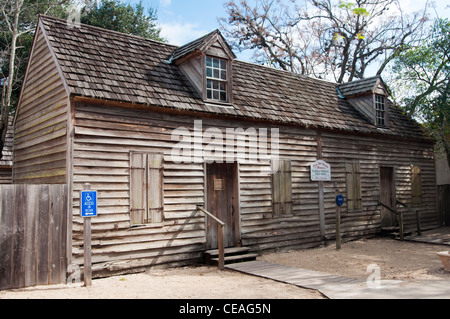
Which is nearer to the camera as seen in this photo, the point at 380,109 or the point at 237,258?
the point at 237,258

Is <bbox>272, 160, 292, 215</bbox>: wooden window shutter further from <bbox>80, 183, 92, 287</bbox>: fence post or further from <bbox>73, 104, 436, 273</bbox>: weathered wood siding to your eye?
<bbox>80, 183, 92, 287</bbox>: fence post

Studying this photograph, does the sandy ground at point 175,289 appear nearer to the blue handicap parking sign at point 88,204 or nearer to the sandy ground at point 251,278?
the sandy ground at point 251,278

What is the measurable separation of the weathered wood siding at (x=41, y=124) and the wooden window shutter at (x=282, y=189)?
5785 mm

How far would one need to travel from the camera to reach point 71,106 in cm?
810

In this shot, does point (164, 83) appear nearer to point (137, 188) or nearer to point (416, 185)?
point (137, 188)

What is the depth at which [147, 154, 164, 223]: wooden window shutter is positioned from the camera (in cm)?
896

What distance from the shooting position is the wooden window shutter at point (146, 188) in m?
8.73

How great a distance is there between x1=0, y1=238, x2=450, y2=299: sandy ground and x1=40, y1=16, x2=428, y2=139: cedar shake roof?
148 inches

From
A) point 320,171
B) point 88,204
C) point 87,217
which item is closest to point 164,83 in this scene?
point 88,204

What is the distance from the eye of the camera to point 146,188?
892 centimetres

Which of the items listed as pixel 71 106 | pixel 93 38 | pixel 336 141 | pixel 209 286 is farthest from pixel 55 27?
pixel 336 141

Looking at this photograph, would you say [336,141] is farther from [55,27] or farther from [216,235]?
[55,27]

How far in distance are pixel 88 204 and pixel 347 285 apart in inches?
192

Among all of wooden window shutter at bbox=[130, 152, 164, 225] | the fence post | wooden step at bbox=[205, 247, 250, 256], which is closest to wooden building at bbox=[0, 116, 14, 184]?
wooden window shutter at bbox=[130, 152, 164, 225]
